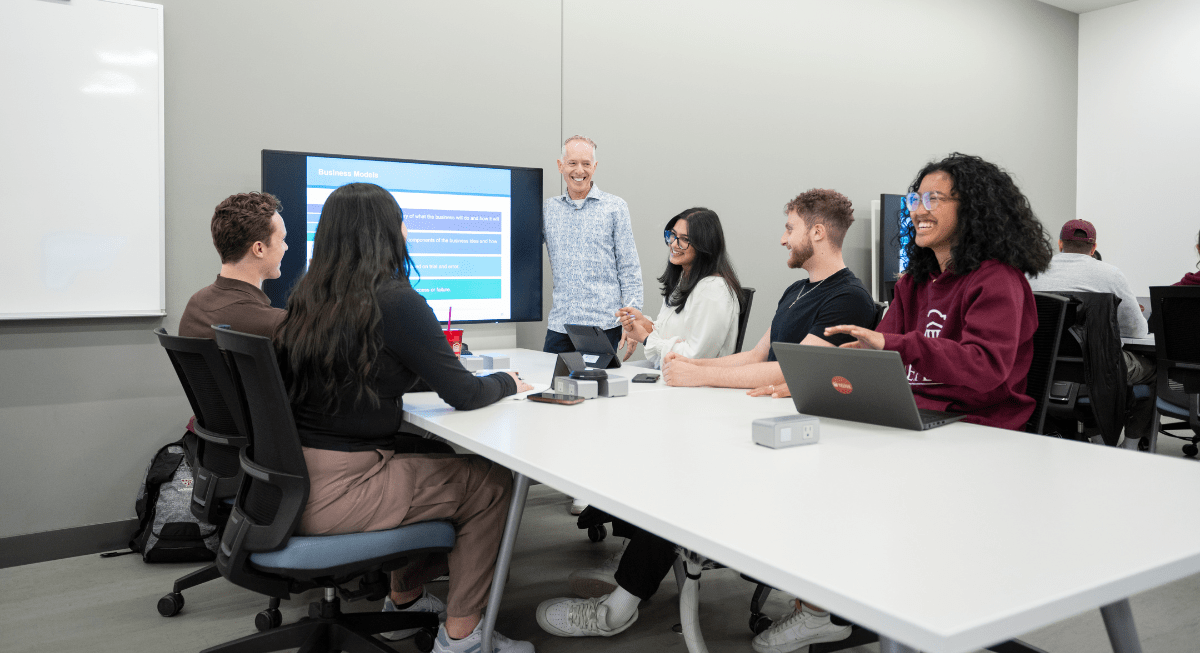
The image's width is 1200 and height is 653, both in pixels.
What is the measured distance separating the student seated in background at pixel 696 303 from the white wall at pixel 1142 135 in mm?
5415

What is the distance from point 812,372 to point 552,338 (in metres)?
2.14

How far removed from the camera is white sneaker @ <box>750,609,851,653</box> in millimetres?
2100

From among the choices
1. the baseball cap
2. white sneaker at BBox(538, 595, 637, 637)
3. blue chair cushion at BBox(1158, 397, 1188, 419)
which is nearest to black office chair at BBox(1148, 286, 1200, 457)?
blue chair cushion at BBox(1158, 397, 1188, 419)

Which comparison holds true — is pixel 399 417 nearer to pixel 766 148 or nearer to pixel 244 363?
pixel 244 363

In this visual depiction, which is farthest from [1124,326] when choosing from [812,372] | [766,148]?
[812,372]

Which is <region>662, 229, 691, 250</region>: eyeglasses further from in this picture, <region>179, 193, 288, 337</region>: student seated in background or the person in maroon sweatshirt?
<region>179, 193, 288, 337</region>: student seated in background

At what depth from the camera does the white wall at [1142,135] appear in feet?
20.7

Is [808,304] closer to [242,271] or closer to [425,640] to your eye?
[425,640]

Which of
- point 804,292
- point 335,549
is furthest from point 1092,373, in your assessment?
point 335,549

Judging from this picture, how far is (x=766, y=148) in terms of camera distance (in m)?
5.11

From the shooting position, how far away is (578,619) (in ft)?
7.41

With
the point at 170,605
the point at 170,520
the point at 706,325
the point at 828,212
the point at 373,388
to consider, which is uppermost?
the point at 828,212

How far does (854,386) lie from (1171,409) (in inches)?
107

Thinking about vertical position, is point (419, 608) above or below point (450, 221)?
below
